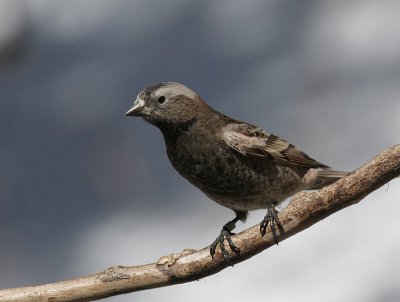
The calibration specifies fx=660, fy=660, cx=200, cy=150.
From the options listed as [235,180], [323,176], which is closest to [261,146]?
[235,180]

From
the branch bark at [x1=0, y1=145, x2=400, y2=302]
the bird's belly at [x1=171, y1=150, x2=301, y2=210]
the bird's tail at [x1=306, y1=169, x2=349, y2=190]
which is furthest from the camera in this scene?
the bird's tail at [x1=306, y1=169, x2=349, y2=190]

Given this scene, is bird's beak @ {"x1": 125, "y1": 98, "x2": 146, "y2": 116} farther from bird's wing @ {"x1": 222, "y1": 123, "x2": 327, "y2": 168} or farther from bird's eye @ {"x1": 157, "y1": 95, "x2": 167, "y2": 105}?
bird's wing @ {"x1": 222, "y1": 123, "x2": 327, "y2": 168}

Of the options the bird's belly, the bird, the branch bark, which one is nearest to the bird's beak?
the bird

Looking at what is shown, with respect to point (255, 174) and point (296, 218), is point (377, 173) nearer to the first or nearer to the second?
point (296, 218)

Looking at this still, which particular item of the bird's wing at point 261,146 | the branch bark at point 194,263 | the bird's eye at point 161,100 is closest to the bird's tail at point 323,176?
the bird's wing at point 261,146

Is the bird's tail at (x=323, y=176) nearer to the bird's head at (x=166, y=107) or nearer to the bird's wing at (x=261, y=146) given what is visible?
the bird's wing at (x=261, y=146)

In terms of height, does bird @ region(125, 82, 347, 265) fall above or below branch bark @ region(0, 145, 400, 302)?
above

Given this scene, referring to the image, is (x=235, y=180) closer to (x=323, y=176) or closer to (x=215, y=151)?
(x=215, y=151)
